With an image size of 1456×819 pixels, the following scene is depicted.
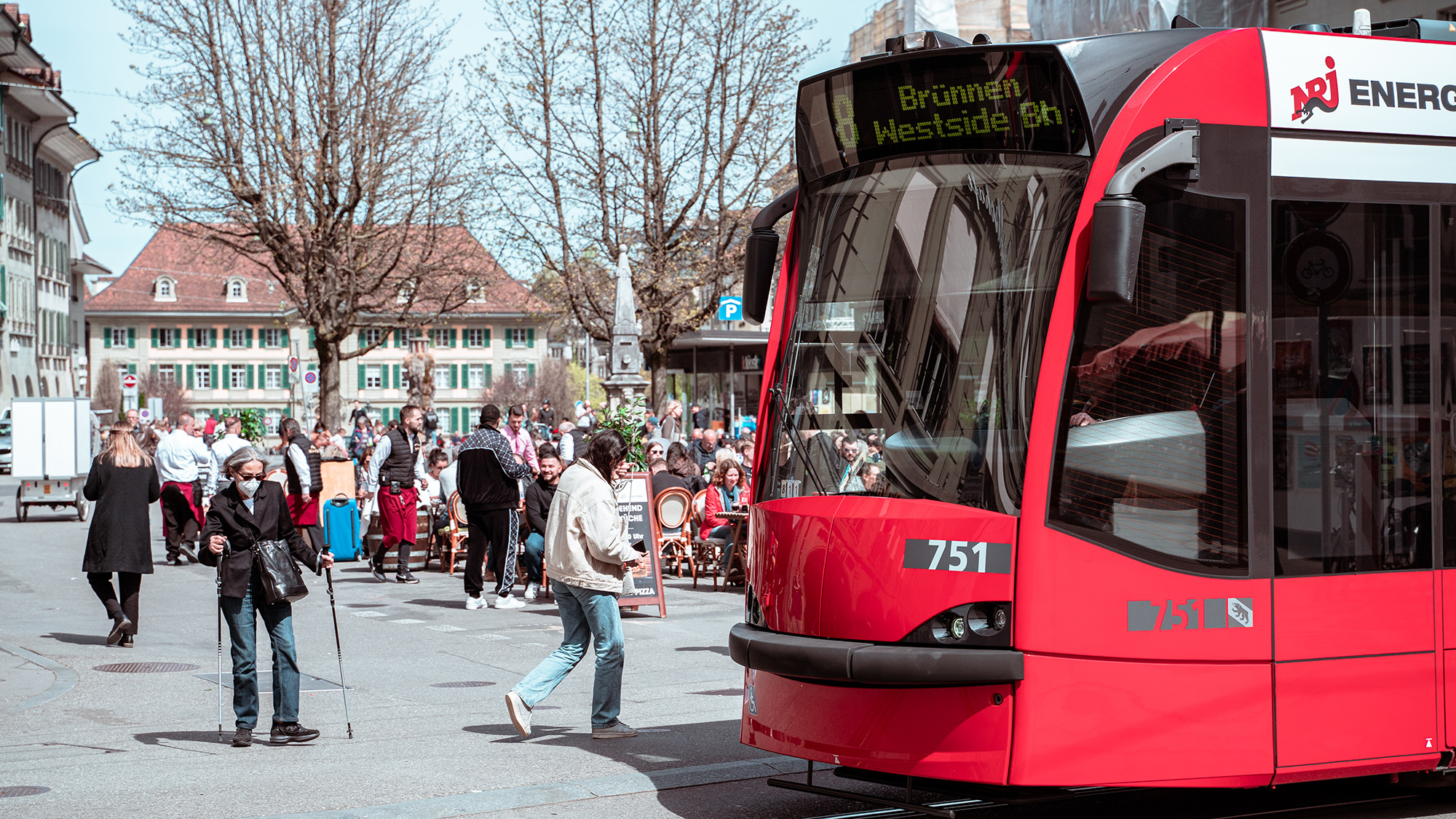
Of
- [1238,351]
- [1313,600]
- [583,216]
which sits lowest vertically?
[1313,600]

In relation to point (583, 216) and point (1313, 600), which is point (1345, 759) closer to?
point (1313, 600)

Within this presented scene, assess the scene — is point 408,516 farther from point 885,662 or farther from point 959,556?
point 959,556

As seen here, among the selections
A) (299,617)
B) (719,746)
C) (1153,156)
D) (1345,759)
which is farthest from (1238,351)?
(299,617)

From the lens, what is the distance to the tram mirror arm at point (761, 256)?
22.6 feet

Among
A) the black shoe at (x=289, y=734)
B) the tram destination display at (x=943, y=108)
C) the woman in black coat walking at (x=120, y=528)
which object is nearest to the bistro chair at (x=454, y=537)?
the woman in black coat walking at (x=120, y=528)

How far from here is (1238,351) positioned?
19.8 feet

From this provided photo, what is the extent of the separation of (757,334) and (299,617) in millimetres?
23649

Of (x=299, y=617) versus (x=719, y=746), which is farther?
(x=299, y=617)

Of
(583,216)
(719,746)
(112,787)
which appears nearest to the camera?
(112,787)

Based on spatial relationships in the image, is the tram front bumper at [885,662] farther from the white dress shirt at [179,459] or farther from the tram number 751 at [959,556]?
the white dress shirt at [179,459]

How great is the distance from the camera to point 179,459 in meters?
20.8

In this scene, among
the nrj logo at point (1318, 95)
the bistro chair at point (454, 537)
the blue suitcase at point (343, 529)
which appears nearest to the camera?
the nrj logo at point (1318, 95)

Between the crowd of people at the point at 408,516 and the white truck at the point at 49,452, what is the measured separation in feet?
14.2

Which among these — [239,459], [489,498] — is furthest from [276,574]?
[489,498]
